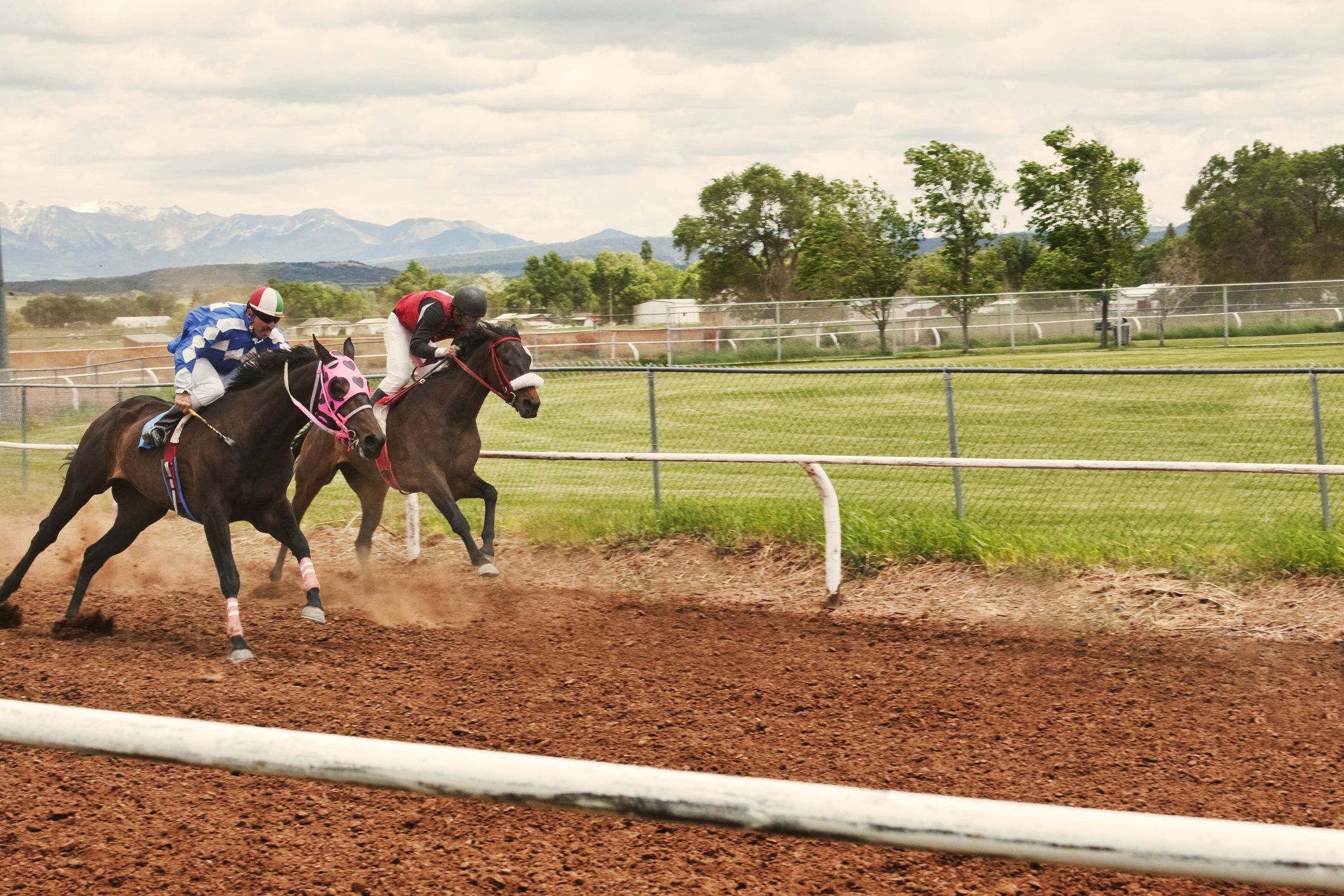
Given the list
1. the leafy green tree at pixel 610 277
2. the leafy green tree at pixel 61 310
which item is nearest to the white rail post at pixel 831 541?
the leafy green tree at pixel 61 310

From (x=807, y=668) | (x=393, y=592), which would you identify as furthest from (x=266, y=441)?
(x=807, y=668)

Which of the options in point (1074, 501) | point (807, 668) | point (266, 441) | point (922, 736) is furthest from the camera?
point (1074, 501)

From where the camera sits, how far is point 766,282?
68.2 m

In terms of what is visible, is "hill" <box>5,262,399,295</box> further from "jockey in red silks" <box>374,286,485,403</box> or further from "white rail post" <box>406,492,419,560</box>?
"jockey in red silks" <box>374,286,485,403</box>

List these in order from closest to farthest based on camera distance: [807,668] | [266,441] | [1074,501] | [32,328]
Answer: [807,668]
[266,441]
[1074,501]
[32,328]

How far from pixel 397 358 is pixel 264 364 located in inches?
69.8

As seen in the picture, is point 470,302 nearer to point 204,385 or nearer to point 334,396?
point 334,396

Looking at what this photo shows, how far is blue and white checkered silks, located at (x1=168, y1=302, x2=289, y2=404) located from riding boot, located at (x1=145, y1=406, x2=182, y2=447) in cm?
16

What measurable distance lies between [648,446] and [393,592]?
548 centimetres

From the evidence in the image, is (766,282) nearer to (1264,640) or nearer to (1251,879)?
(1264,640)

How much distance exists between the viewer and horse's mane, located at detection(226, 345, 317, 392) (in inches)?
299

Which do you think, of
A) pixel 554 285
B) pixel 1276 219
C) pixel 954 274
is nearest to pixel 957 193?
pixel 954 274

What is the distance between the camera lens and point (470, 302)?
9.02 meters

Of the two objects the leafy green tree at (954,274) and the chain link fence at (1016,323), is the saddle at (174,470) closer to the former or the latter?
the chain link fence at (1016,323)
